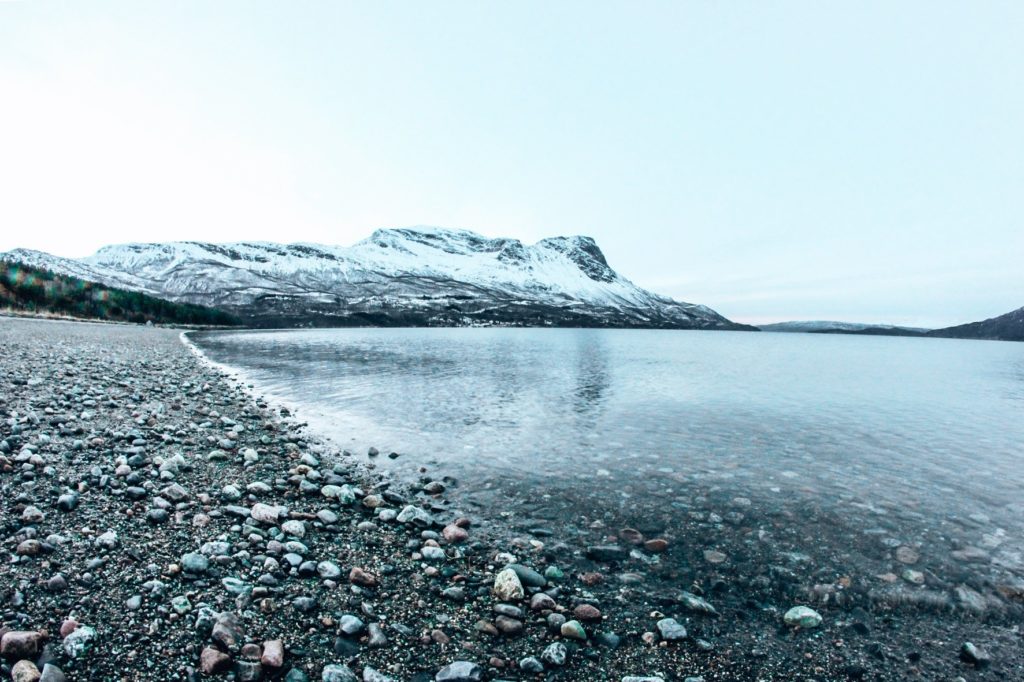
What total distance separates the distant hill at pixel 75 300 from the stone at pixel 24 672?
4377 inches

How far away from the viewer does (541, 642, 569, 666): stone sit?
4.73 meters

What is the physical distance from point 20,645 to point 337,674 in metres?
2.64

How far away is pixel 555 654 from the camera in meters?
4.79

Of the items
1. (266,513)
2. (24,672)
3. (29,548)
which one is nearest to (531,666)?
(24,672)

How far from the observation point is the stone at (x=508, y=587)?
19.0ft

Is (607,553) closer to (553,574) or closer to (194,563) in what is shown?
(553,574)

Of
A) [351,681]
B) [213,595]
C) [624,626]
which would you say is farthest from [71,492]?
[624,626]

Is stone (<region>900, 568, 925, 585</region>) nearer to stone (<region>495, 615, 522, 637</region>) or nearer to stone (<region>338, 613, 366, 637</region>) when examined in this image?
stone (<region>495, 615, 522, 637</region>)

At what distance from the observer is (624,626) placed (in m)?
5.43

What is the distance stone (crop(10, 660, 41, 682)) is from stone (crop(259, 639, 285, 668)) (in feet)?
5.35

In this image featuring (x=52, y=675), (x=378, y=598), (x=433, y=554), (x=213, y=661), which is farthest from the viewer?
(x=433, y=554)

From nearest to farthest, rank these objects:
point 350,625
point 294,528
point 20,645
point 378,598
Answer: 1. point 20,645
2. point 350,625
3. point 378,598
4. point 294,528

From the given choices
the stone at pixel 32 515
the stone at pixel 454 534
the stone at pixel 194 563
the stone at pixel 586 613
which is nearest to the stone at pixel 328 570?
the stone at pixel 194 563

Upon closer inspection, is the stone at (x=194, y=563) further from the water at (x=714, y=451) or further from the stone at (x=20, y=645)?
the water at (x=714, y=451)
